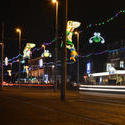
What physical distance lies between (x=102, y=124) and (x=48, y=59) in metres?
91.5

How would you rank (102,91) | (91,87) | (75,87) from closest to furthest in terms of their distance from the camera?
(102,91)
(91,87)
(75,87)

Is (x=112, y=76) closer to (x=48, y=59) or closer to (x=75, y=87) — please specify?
(x=75, y=87)

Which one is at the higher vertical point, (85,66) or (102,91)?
(85,66)

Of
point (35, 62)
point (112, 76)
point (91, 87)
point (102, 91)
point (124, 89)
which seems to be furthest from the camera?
point (35, 62)

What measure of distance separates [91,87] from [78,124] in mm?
25260

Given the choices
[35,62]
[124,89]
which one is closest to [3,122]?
[124,89]

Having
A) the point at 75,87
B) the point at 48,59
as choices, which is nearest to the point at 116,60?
the point at 75,87

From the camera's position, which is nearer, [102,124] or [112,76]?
[102,124]

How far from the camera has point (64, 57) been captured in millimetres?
17359

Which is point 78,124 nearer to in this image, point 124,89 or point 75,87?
point 124,89

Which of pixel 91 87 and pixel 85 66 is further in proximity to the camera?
pixel 85 66

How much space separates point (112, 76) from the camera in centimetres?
4428

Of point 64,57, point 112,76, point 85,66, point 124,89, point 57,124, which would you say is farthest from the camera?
point 85,66

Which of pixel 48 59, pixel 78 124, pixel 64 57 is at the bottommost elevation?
pixel 78 124
